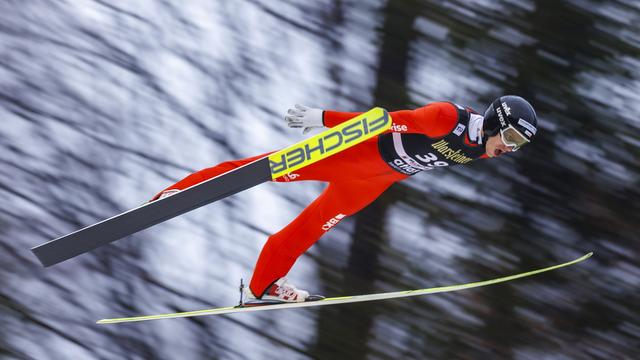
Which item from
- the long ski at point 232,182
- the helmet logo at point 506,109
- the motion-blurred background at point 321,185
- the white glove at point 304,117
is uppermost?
the helmet logo at point 506,109

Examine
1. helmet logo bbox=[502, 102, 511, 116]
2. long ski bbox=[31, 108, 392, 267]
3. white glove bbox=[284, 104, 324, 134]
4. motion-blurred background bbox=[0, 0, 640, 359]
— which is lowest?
motion-blurred background bbox=[0, 0, 640, 359]

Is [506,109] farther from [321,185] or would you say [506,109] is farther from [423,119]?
[321,185]

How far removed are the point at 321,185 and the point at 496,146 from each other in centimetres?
239

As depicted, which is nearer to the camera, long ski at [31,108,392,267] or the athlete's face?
long ski at [31,108,392,267]

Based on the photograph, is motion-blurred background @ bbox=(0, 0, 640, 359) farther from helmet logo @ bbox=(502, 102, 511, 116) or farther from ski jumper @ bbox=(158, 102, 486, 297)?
helmet logo @ bbox=(502, 102, 511, 116)

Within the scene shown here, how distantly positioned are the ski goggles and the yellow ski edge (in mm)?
500

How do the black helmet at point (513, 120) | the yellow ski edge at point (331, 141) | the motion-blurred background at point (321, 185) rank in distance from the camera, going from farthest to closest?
the motion-blurred background at point (321, 185), the black helmet at point (513, 120), the yellow ski edge at point (331, 141)

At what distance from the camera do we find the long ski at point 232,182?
390cm

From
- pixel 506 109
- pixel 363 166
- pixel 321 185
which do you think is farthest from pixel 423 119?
pixel 321 185

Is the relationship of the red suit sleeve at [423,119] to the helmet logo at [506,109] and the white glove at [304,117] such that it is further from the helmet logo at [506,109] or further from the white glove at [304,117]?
the helmet logo at [506,109]

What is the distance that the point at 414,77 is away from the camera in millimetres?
6012

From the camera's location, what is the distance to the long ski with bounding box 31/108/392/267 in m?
3.90

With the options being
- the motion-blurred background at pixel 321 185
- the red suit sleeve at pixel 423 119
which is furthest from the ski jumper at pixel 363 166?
the motion-blurred background at pixel 321 185

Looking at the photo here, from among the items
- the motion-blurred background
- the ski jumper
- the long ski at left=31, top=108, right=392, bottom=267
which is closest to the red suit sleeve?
the ski jumper
